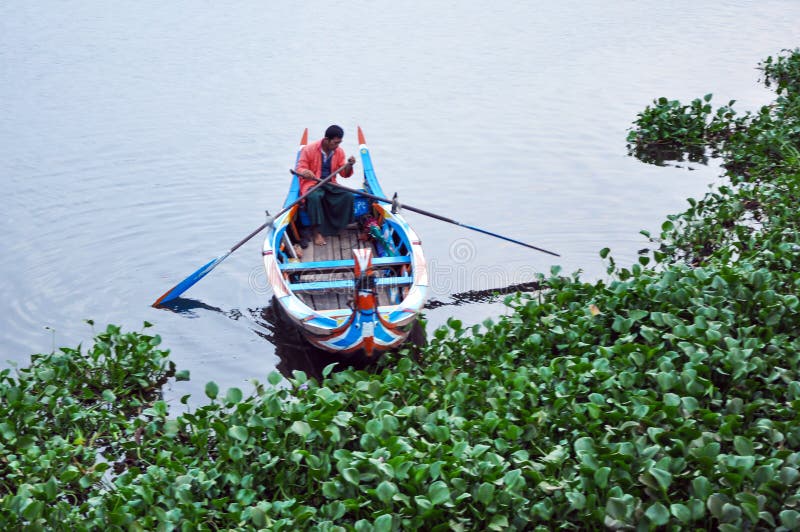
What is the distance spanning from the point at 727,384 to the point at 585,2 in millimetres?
18133

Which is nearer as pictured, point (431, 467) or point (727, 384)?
point (431, 467)

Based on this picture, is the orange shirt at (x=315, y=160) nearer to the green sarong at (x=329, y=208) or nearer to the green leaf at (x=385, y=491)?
the green sarong at (x=329, y=208)

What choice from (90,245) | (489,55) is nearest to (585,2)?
(489,55)

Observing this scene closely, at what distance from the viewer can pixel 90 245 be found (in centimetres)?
863

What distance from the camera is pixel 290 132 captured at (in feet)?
39.6

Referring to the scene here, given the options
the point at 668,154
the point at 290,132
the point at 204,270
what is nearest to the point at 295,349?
the point at 204,270

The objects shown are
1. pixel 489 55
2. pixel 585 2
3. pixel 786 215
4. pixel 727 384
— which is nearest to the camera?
pixel 727 384

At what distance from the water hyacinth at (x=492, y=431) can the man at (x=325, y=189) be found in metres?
2.09

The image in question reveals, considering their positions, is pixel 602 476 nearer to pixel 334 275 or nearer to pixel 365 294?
pixel 365 294

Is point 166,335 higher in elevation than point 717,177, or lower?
lower

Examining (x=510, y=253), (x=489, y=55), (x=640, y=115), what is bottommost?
(x=510, y=253)

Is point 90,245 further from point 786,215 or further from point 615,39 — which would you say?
point 615,39

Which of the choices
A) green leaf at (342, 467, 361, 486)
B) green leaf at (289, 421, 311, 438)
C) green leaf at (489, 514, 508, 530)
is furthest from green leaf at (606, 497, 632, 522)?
green leaf at (289, 421, 311, 438)

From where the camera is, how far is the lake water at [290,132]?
7898mm
